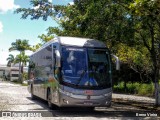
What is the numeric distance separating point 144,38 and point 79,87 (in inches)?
337

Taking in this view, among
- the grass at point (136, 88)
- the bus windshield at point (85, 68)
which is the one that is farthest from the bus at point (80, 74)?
the grass at point (136, 88)

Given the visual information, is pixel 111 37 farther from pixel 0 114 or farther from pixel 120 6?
pixel 0 114

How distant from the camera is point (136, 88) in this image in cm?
4950

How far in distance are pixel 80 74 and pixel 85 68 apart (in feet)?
1.20

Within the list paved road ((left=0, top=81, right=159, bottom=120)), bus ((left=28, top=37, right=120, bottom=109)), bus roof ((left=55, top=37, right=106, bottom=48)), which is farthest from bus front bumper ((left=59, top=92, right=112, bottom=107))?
bus roof ((left=55, top=37, right=106, bottom=48))

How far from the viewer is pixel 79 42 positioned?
17828 mm

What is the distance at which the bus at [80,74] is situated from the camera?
1666 cm

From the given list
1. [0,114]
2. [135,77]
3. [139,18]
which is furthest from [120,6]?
[135,77]

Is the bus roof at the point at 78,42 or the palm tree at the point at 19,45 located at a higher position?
the palm tree at the point at 19,45

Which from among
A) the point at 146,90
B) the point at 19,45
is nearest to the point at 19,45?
the point at 19,45

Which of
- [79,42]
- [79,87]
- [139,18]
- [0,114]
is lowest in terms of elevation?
[0,114]

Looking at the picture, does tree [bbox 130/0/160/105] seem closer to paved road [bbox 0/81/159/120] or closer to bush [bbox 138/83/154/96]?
paved road [bbox 0/81/159/120]

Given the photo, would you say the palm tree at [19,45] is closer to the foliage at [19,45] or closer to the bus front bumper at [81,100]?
the foliage at [19,45]

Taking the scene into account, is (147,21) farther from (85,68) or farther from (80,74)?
(80,74)
